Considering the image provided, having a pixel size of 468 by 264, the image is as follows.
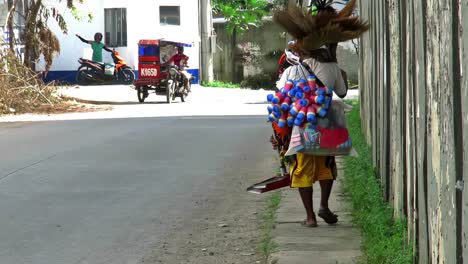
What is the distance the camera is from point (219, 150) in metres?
14.9

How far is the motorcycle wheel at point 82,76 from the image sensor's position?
3691 cm

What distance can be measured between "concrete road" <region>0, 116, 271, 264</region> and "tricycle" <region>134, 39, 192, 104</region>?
9.21m

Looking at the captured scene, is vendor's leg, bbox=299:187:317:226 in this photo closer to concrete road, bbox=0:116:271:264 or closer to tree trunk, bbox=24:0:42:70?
concrete road, bbox=0:116:271:264

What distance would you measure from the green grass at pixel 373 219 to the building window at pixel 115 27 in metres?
27.8

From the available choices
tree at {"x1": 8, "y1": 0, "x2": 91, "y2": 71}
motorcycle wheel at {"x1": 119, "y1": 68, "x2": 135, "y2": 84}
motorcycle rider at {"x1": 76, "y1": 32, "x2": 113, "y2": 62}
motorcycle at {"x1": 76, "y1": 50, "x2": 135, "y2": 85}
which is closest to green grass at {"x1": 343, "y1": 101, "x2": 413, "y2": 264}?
tree at {"x1": 8, "y1": 0, "x2": 91, "y2": 71}

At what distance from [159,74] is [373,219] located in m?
22.2

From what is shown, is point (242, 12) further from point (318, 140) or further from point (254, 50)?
point (318, 140)

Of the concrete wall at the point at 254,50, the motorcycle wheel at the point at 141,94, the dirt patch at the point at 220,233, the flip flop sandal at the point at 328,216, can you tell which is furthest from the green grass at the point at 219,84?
the flip flop sandal at the point at 328,216

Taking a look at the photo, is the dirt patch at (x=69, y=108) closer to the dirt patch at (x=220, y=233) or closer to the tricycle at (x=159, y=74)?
the tricycle at (x=159, y=74)

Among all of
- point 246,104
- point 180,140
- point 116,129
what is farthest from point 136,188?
point 246,104

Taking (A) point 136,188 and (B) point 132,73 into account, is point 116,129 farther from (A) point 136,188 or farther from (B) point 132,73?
(B) point 132,73

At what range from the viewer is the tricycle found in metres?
29.3

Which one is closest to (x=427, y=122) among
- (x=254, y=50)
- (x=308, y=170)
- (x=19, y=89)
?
(x=308, y=170)

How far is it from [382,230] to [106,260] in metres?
1.96
